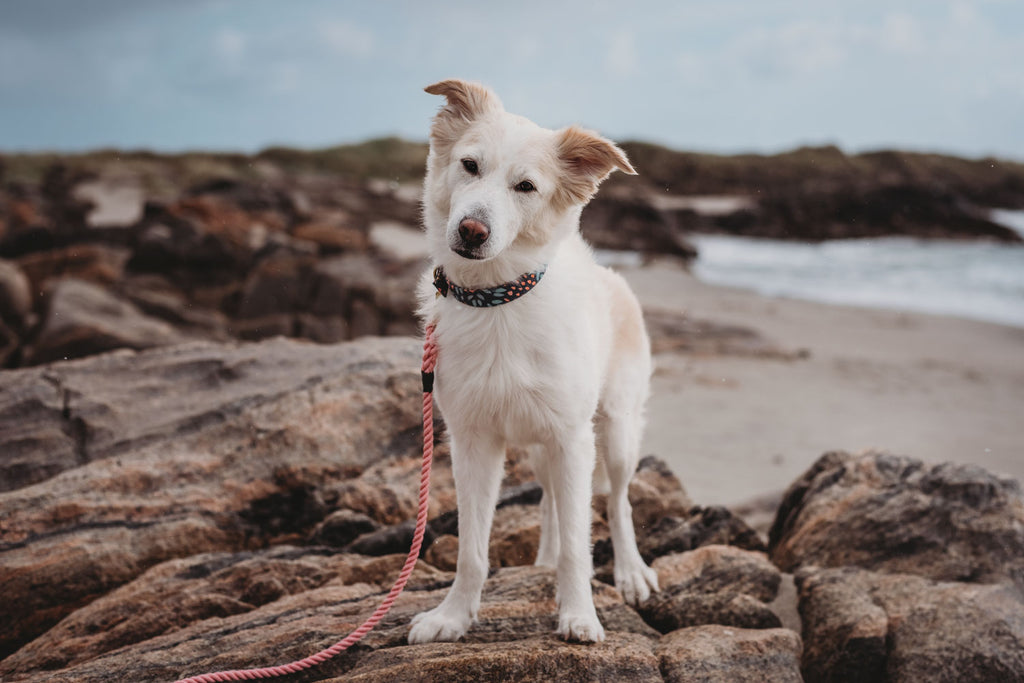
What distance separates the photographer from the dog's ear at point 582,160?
10.7ft

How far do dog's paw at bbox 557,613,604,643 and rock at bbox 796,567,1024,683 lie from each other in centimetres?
119

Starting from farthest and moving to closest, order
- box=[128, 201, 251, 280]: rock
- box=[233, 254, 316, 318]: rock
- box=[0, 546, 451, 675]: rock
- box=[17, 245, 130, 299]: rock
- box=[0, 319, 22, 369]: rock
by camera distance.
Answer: box=[128, 201, 251, 280]: rock < box=[17, 245, 130, 299]: rock < box=[233, 254, 316, 318]: rock < box=[0, 319, 22, 369]: rock < box=[0, 546, 451, 675]: rock

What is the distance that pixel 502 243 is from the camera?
3.04 m

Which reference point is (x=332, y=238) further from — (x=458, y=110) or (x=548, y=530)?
(x=458, y=110)

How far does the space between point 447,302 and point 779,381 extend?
8.40 meters

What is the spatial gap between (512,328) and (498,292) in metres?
0.16

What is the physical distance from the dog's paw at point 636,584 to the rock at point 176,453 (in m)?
1.36

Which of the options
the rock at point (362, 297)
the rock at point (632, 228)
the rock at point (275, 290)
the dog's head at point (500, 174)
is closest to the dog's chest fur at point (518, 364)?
the dog's head at point (500, 174)

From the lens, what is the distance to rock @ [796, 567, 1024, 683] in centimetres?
346

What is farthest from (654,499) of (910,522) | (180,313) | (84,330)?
(180,313)

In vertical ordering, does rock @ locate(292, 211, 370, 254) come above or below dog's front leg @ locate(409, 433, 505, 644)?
above

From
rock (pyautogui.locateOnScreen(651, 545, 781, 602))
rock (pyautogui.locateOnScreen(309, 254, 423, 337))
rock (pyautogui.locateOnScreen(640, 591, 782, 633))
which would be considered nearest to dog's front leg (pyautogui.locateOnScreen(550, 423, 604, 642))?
rock (pyautogui.locateOnScreen(640, 591, 782, 633))

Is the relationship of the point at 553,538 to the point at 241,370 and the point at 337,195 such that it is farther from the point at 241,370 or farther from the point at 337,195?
the point at 337,195

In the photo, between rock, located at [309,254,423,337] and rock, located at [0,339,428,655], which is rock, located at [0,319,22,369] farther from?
rock, located at [0,339,428,655]
